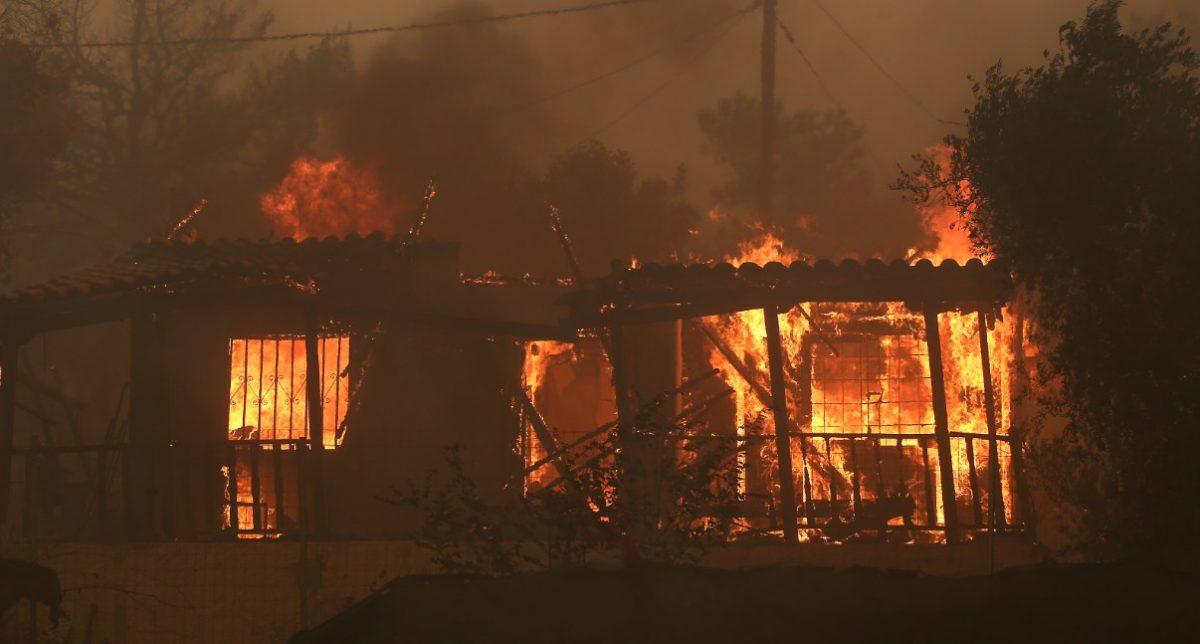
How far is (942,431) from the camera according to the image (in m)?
11.5

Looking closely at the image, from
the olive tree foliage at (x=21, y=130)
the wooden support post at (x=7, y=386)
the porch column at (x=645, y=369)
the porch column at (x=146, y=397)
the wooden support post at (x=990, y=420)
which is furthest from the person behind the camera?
the olive tree foliage at (x=21, y=130)

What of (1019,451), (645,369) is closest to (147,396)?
(645,369)

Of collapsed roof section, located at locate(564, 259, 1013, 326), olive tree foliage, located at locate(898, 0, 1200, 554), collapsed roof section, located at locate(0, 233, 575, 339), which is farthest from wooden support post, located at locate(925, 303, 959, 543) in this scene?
collapsed roof section, located at locate(0, 233, 575, 339)

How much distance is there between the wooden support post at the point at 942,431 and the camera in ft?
36.4

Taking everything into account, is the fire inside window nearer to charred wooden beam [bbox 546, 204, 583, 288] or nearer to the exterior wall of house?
charred wooden beam [bbox 546, 204, 583, 288]

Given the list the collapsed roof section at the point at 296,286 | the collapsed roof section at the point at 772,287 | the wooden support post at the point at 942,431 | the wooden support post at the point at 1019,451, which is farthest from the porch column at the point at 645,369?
the wooden support post at the point at 1019,451

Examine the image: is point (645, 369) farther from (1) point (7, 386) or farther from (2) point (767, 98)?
(2) point (767, 98)

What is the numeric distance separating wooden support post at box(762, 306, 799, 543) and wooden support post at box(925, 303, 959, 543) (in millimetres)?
1378

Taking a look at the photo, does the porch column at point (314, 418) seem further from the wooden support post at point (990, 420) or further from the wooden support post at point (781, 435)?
the wooden support post at point (990, 420)

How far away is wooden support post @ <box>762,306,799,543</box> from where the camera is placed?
11430mm

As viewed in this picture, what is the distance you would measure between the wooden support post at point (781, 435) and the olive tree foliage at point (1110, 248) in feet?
7.88

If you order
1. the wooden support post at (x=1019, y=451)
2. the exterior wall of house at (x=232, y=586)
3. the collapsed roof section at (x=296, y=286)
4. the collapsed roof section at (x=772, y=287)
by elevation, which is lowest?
the exterior wall of house at (x=232, y=586)

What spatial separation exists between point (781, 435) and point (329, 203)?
20.1 m

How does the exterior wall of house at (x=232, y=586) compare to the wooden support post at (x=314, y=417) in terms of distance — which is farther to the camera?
the wooden support post at (x=314, y=417)
